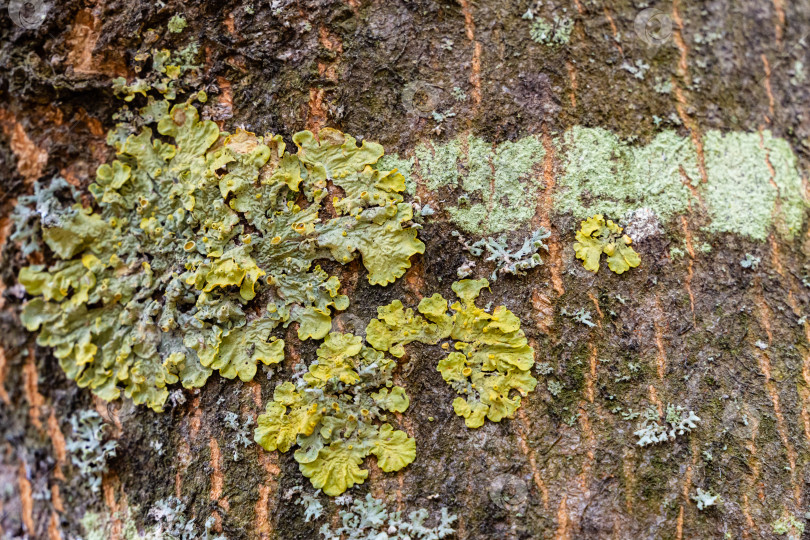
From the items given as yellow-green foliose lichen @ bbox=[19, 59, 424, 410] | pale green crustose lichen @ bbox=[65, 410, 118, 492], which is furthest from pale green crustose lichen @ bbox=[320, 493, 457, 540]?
pale green crustose lichen @ bbox=[65, 410, 118, 492]

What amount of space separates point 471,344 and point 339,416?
547 mm

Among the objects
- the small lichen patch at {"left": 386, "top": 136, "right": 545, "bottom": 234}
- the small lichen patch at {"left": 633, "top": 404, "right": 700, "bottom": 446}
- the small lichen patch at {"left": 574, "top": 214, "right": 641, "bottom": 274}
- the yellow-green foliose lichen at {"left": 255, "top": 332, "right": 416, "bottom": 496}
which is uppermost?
the small lichen patch at {"left": 386, "top": 136, "right": 545, "bottom": 234}

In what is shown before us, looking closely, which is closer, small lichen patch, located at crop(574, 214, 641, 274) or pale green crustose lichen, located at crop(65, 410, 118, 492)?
small lichen patch, located at crop(574, 214, 641, 274)

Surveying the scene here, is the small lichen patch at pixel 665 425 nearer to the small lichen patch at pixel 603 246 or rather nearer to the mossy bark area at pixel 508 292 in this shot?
the mossy bark area at pixel 508 292

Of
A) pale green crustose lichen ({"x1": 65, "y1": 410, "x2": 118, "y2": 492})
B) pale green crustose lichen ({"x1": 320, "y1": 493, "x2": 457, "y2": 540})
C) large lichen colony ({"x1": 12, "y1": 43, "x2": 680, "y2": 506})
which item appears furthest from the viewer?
pale green crustose lichen ({"x1": 65, "y1": 410, "x2": 118, "y2": 492})

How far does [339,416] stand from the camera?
190cm

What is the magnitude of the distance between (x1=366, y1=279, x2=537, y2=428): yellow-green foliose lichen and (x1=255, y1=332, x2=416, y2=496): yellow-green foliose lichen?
0.12 meters

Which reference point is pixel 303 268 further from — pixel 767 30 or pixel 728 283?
pixel 767 30

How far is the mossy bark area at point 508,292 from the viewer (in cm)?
182

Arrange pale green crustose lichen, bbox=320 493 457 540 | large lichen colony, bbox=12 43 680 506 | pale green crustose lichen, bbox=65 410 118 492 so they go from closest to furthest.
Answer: pale green crustose lichen, bbox=320 493 457 540 < large lichen colony, bbox=12 43 680 506 < pale green crustose lichen, bbox=65 410 118 492

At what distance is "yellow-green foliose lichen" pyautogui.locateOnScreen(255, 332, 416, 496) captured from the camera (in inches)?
73.2

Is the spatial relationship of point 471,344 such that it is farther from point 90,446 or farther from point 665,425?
point 90,446

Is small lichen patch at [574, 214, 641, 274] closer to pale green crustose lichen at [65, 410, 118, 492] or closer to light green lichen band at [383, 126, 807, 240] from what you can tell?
light green lichen band at [383, 126, 807, 240]

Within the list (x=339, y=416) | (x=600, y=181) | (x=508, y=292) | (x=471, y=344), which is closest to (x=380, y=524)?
(x=339, y=416)
